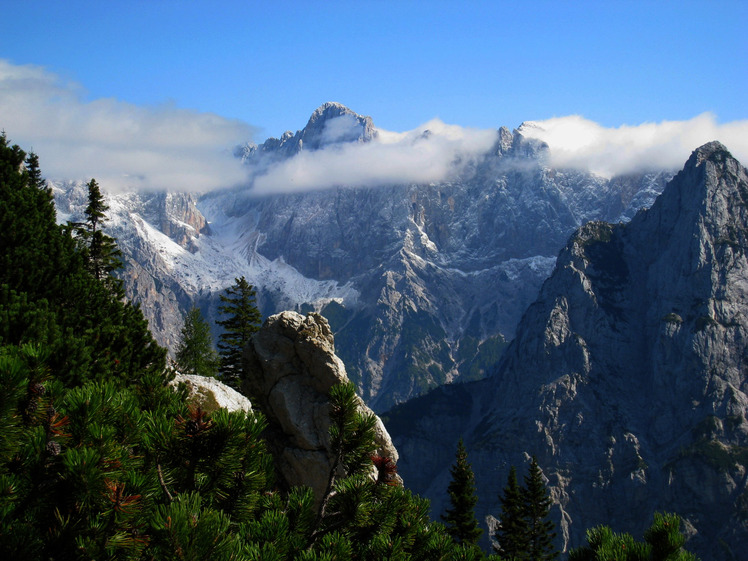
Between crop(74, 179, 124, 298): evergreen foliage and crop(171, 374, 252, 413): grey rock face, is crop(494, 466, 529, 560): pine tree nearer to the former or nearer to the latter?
crop(171, 374, 252, 413): grey rock face

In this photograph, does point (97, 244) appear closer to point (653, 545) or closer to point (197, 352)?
point (197, 352)

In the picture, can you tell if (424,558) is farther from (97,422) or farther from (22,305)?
(22,305)

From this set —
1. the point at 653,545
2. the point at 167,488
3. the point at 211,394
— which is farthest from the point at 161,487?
the point at 211,394

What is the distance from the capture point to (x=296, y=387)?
41.3m

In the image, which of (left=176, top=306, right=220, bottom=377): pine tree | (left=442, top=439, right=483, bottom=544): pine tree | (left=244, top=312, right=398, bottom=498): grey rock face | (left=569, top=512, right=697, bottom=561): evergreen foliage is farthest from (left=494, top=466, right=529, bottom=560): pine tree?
(left=569, top=512, right=697, bottom=561): evergreen foliage

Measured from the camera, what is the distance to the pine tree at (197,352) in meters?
Result: 67.2

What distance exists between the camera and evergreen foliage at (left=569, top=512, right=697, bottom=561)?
939 cm

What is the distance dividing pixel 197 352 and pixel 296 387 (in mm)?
33837

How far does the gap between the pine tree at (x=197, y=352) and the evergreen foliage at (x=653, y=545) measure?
5866 cm

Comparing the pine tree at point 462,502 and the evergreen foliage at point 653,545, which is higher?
the evergreen foliage at point 653,545

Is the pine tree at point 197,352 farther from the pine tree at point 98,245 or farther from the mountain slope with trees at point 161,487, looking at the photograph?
the mountain slope with trees at point 161,487

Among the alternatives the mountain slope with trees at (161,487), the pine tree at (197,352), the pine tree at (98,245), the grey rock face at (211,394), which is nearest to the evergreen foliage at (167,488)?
the mountain slope with trees at (161,487)

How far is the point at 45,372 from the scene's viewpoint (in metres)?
8.47

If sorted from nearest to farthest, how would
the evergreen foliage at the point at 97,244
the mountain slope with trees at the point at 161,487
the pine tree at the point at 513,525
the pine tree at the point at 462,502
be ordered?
1. the mountain slope with trees at the point at 161,487
2. the evergreen foliage at the point at 97,244
3. the pine tree at the point at 462,502
4. the pine tree at the point at 513,525
